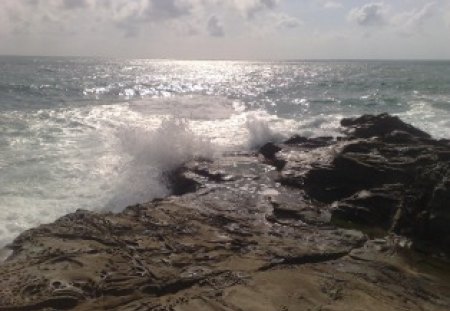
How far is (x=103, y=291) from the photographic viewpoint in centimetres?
500

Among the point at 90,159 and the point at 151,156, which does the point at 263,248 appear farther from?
the point at 90,159

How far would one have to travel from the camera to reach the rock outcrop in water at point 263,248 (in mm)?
4988

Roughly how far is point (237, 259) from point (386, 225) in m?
2.91

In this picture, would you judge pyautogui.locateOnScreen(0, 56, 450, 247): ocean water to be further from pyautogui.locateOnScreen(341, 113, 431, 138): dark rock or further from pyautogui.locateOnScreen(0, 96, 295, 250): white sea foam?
pyautogui.locateOnScreen(341, 113, 431, 138): dark rock

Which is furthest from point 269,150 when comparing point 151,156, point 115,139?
point 115,139

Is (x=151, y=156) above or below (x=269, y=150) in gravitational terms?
below

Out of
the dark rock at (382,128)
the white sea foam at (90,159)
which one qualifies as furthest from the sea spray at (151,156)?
the dark rock at (382,128)

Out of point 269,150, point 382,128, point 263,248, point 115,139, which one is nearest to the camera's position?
point 263,248

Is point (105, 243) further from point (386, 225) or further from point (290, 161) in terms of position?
point (290, 161)

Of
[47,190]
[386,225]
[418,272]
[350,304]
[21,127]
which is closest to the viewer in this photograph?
[350,304]

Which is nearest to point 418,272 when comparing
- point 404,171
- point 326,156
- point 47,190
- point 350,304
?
point 350,304

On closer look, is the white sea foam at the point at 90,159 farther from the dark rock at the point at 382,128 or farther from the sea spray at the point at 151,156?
the dark rock at the point at 382,128

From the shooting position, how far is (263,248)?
6352mm

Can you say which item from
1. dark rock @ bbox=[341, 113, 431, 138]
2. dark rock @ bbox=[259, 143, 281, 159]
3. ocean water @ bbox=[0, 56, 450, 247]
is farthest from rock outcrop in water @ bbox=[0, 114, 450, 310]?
dark rock @ bbox=[341, 113, 431, 138]
